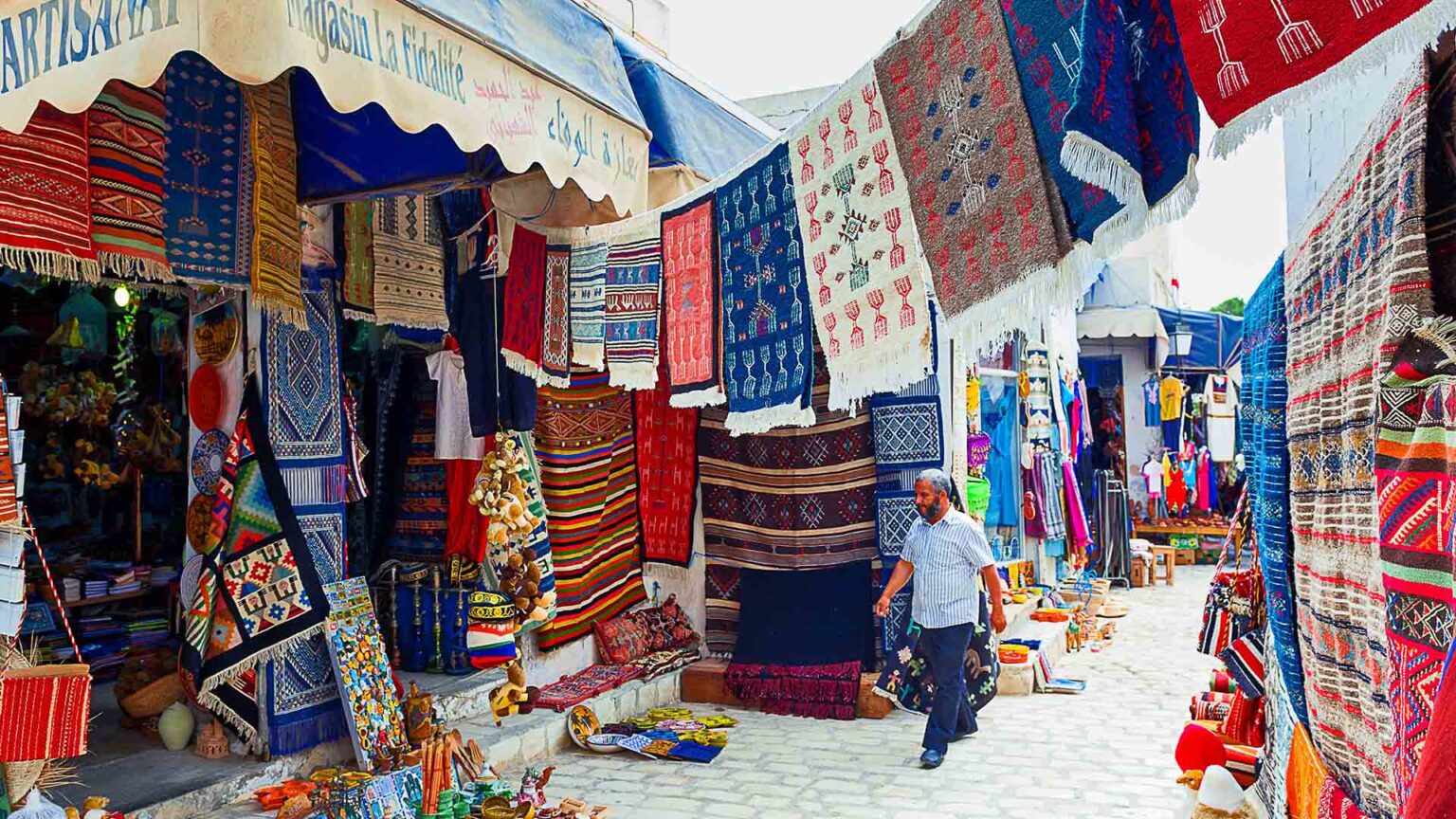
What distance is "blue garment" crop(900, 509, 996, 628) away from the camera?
20.7 feet

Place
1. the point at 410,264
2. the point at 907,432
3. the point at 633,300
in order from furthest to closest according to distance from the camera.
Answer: the point at 907,432 → the point at 410,264 → the point at 633,300

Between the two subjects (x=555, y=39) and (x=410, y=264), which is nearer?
(x=555, y=39)

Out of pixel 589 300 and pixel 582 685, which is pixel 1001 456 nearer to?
pixel 582 685

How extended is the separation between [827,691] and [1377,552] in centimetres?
562

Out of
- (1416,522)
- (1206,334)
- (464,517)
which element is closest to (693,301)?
(464,517)

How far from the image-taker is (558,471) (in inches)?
295

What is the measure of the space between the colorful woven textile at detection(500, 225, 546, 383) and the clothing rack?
9.85 metres

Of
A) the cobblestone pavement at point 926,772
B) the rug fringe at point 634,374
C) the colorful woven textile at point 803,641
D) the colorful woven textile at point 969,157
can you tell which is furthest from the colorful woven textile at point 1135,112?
the colorful woven textile at point 803,641

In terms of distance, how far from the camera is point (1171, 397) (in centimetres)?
1562

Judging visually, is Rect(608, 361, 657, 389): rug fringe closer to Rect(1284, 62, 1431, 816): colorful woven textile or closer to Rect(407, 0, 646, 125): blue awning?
Rect(407, 0, 646, 125): blue awning

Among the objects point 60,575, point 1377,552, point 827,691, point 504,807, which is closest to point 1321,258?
point 1377,552

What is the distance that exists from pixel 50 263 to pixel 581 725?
4102mm

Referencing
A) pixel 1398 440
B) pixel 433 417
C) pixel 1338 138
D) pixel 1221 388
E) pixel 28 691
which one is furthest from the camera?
pixel 1221 388

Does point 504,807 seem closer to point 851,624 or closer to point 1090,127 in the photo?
point 851,624
